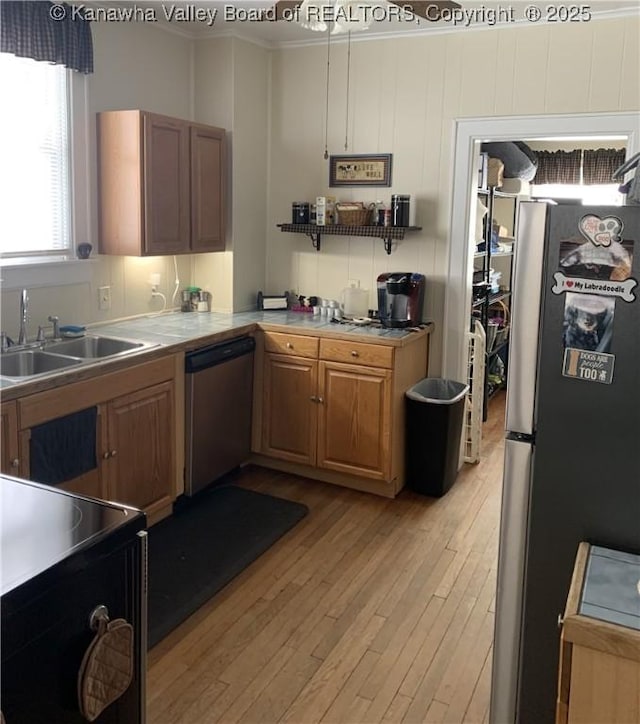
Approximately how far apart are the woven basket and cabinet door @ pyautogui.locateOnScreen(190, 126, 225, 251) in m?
0.73

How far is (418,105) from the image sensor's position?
411 cm

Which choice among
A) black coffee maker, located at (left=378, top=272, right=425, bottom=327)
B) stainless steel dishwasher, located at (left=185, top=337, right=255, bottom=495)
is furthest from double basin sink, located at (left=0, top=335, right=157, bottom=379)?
black coffee maker, located at (left=378, top=272, right=425, bottom=327)

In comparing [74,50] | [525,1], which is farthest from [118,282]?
[525,1]

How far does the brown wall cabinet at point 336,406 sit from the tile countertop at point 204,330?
0.19 ft

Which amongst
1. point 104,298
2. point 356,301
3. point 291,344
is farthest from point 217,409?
point 356,301

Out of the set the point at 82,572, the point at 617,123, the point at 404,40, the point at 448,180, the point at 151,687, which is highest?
the point at 404,40

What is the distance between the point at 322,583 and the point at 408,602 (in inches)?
14.9

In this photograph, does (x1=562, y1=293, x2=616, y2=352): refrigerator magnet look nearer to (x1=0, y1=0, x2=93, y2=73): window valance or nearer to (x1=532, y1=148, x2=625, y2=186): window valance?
(x1=0, y1=0, x2=93, y2=73): window valance

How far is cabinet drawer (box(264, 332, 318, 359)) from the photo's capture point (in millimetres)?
4000

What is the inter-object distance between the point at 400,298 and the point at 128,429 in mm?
1732

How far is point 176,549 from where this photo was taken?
329cm

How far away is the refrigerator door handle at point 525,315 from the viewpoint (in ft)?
5.53

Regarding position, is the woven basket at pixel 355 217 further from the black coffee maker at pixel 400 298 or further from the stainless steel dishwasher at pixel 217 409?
the stainless steel dishwasher at pixel 217 409

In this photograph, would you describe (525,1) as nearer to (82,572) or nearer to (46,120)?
(46,120)
